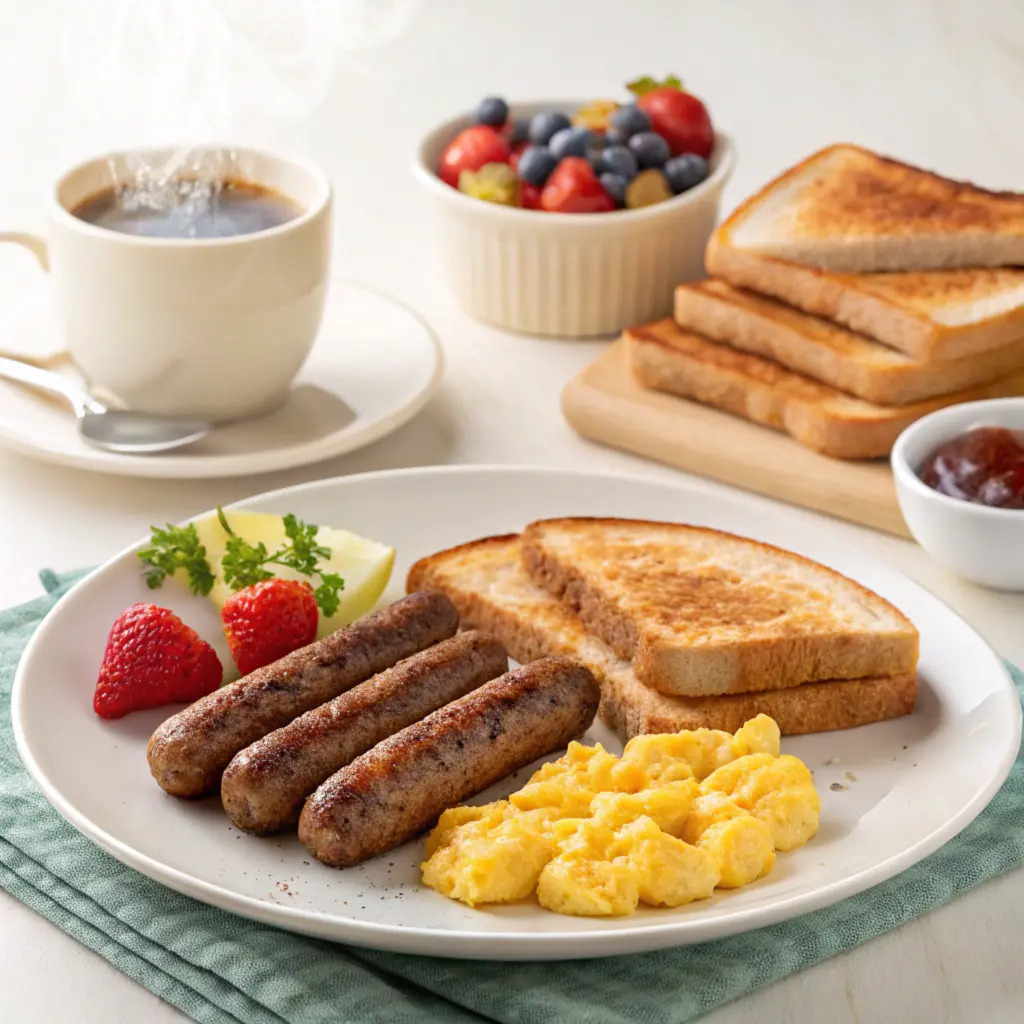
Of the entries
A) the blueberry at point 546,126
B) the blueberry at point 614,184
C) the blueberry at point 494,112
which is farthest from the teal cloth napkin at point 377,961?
the blueberry at point 494,112

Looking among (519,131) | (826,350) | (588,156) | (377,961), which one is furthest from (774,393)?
(377,961)

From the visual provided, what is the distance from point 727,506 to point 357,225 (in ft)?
8.16

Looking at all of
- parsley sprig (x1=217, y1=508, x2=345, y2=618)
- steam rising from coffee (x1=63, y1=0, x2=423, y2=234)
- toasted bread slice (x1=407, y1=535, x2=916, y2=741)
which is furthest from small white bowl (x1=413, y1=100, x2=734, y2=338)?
parsley sprig (x1=217, y1=508, x2=345, y2=618)

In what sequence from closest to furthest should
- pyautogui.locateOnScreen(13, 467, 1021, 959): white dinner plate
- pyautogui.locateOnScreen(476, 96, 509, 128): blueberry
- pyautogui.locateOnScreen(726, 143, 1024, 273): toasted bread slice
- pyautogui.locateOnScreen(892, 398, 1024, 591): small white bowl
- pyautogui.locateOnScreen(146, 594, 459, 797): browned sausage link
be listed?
pyautogui.locateOnScreen(13, 467, 1021, 959): white dinner plate < pyautogui.locateOnScreen(146, 594, 459, 797): browned sausage link < pyautogui.locateOnScreen(892, 398, 1024, 591): small white bowl < pyautogui.locateOnScreen(726, 143, 1024, 273): toasted bread slice < pyautogui.locateOnScreen(476, 96, 509, 128): blueberry

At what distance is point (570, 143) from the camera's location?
421cm

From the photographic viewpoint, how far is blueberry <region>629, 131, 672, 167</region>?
4223 millimetres

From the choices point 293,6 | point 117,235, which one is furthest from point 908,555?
point 293,6

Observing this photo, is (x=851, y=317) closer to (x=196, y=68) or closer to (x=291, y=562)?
(x=291, y=562)

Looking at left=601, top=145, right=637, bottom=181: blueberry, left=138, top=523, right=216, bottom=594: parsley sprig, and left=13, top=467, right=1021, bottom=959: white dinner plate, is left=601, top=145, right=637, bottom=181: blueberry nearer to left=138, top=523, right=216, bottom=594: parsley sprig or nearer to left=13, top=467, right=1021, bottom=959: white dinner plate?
left=13, top=467, right=1021, bottom=959: white dinner plate

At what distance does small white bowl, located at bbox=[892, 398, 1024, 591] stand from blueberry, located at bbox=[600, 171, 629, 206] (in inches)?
49.2

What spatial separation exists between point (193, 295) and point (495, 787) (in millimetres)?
1500

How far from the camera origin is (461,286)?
445 centimetres

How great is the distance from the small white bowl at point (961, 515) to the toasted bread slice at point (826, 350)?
272 millimetres

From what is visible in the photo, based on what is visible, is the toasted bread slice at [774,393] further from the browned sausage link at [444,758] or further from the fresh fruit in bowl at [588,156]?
the browned sausage link at [444,758]
